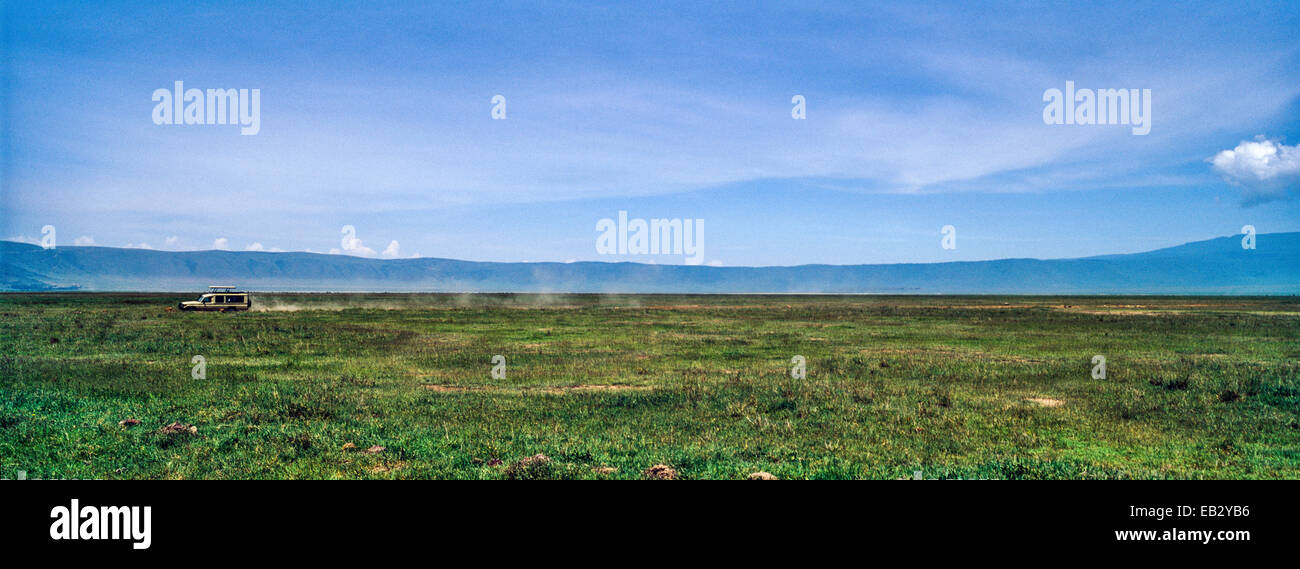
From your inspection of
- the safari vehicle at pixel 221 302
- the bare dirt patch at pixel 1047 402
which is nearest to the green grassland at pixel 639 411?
the bare dirt patch at pixel 1047 402

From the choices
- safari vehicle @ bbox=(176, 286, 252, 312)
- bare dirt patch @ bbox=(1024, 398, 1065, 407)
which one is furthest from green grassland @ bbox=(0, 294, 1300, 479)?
safari vehicle @ bbox=(176, 286, 252, 312)

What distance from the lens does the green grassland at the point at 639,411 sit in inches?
412

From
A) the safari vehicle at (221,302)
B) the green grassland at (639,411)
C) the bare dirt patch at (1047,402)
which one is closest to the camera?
the green grassland at (639,411)

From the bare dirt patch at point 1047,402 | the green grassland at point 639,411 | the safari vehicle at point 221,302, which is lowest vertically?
the bare dirt patch at point 1047,402

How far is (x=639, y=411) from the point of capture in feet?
51.2

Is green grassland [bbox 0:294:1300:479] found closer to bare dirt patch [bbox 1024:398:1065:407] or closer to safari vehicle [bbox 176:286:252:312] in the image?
bare dirt patch [bbox 1024:398:1065:407]

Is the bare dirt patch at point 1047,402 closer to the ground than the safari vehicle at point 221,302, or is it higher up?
closer to the ground

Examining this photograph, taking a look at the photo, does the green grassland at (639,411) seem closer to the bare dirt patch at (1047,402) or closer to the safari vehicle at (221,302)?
the bare dirt patch at (1047,402)

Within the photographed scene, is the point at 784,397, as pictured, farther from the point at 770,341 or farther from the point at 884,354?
the point at 770,341

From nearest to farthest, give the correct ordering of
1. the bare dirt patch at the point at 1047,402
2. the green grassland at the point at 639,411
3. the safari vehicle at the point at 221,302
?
the green grassland at the point at 639,411 < the bare dirt patch at the point at 1047,402 < the safari vehicle at the point at 221,302

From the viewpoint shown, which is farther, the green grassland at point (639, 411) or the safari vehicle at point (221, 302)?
the safari vehicle at point (221, 302)

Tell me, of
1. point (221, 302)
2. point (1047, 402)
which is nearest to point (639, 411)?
point (1047, 402)
